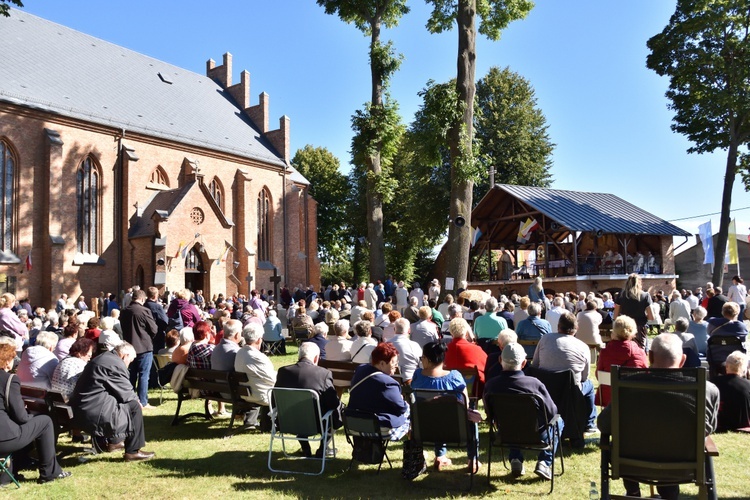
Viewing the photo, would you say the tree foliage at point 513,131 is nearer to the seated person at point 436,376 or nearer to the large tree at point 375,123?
the large tree at point 375,123

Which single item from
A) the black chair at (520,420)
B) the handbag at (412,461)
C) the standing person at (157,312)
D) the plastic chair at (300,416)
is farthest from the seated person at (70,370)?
the black chair at (520,420)

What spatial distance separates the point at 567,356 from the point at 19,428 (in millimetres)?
5250

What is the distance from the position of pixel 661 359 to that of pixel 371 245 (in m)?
18.0

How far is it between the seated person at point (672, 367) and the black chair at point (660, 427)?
232mm

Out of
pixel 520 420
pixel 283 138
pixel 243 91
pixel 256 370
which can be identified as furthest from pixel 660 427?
pixel 243 91

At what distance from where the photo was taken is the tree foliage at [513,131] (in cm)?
3938

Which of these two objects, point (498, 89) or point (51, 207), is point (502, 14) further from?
point (498, 89)

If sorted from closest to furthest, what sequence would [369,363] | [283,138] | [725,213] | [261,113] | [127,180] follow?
[369,363] → [725,213] → [127,180] → [283,138] → [261,113]

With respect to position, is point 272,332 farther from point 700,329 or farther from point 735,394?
point 735,394

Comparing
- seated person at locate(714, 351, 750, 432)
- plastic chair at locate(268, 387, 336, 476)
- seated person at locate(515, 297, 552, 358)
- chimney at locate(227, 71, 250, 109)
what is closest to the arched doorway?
chimney at locate(227, 71, 250, 109)

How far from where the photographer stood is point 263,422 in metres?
7.40

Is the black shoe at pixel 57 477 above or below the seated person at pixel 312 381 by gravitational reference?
below

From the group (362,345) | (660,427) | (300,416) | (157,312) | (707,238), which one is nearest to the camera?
(660,427)

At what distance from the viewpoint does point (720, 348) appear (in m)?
8.05
